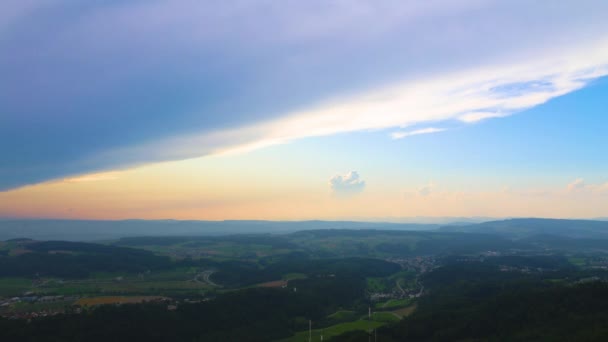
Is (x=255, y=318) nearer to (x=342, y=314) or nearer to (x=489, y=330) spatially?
(x=342, y=314)

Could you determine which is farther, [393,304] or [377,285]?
[377,285]

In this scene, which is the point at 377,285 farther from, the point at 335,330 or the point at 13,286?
the point at 13,286

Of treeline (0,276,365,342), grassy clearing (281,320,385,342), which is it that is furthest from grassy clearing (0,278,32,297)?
grassy clearing (281,320,385,342)

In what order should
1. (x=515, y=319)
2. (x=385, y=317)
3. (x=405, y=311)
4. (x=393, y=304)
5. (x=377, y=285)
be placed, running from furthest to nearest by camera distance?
(x=377, y=285), (x=393, y=304), (x=405, y=311), (x=385, y=317), (x=515, y=319)

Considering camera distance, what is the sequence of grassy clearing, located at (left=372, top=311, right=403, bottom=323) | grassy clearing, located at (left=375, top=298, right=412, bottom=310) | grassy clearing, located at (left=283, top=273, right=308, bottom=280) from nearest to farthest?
1. grassy clearing, located at (left=372, top=311, right=403, bottom=323)
2. grassy clearing, located at (left=375, top=298, right=412, bottom=310)
3. grassy clearing, located at (left=283, top=273, right=308, bottom=280)

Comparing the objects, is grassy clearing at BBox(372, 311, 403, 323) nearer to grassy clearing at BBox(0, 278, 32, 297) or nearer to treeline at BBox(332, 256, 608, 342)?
treeline at BBox(332, 256, 608, 342)

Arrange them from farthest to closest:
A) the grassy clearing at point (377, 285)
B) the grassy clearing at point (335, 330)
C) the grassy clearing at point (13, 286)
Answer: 1. the grassy clearing at point (377, 285)
2. the grassy clearing at point (13, 286)
3. the grassy clearing at point (335, 330)

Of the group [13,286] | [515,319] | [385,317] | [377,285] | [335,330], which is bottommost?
[377,285]

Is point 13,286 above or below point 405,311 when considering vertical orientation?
above

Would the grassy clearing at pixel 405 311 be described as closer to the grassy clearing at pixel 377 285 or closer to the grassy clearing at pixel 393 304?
the grassy clearing at pixel 393 304

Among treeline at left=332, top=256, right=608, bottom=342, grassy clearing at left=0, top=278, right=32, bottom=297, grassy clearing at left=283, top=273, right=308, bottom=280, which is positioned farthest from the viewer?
grassy clearing at left=283, top=273, right=308, bottom=280

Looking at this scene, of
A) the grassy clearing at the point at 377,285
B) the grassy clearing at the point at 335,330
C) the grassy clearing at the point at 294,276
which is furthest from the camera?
the grassy clearing at the point at 294,276

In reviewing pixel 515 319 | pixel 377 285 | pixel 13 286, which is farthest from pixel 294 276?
pixel 13 286

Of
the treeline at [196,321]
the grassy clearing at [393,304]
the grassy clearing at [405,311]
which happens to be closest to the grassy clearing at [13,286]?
the treeline at [196,321]
